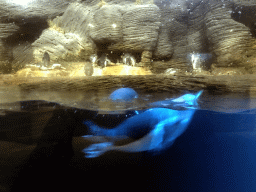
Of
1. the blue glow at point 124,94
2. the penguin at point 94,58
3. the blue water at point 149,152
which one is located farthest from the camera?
the penguin at point 94,58

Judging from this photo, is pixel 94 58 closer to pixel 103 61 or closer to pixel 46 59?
pixel 103 61

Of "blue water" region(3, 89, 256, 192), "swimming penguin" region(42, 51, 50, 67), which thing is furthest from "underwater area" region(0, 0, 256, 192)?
"swimming penguin" region(42, 51, 50, 67)

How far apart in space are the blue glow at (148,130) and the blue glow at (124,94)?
3.6 inches

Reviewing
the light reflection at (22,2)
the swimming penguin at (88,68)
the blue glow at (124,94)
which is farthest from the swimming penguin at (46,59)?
the blue glow at (124,94)

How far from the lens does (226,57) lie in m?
1.21

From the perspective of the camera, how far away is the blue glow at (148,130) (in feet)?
2.26

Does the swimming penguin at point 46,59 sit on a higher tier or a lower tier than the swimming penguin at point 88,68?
higher

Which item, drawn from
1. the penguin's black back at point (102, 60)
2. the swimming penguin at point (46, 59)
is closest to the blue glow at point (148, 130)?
the penguin's black back at point (102, 60)

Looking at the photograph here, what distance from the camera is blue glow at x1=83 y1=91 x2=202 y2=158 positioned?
27.1 inches

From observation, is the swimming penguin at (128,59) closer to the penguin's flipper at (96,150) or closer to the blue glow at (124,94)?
the blue glow at (124,94)

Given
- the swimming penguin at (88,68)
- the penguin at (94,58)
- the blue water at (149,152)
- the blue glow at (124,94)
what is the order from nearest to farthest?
the blue water at (149,152) → the blue glow at (124,94) → the swimming penguin at (88,68) → the penguin at (94,58)

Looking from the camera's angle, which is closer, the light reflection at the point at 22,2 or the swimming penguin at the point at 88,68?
the swimming penguin at the point at 88,68

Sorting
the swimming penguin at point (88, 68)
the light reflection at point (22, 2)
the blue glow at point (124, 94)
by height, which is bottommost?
the blue glow at point (124, 94)

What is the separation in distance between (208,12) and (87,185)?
1.39m
